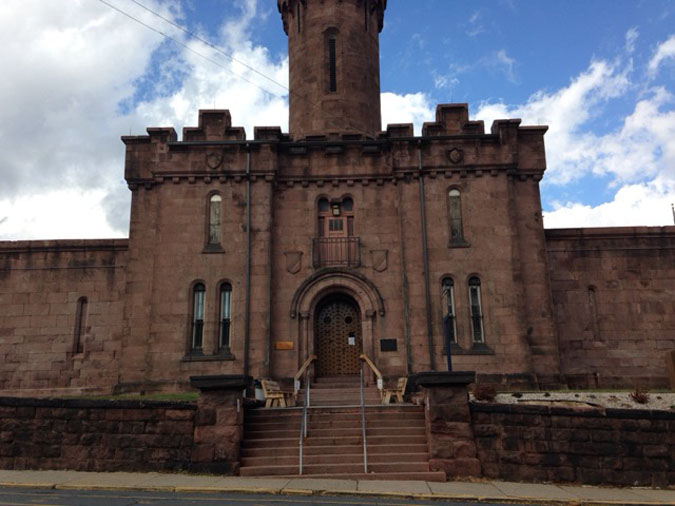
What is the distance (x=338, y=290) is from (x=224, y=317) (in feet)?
12.6

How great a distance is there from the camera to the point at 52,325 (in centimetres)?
2058

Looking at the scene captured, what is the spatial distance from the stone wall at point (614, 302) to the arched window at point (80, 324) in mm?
16128

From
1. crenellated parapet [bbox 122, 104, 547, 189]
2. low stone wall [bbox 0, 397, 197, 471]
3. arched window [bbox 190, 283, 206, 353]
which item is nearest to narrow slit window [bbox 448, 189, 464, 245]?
crenellated parapet [bbox 122, 104, 547, 189]

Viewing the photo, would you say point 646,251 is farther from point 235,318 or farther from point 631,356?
point 235,318

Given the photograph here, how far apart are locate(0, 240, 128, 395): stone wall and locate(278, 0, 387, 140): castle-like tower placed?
859 cm

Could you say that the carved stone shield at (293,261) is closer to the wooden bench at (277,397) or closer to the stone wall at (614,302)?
the wooden bench at (277,397)

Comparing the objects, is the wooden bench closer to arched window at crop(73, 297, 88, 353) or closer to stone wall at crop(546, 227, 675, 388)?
arched window at crop(73, 297, 88, 353)

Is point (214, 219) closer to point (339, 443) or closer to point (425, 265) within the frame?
point (425, 265)

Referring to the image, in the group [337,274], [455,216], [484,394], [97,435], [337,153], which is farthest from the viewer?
[337,153]

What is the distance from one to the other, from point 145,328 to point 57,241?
4865 mm

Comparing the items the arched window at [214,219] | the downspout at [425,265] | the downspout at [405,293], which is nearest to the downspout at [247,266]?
the arched window at [214,219]

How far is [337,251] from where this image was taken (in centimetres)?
2017

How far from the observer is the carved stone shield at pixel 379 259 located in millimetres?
19953

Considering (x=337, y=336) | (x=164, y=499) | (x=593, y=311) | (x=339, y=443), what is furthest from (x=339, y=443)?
(x=593, y=311)
